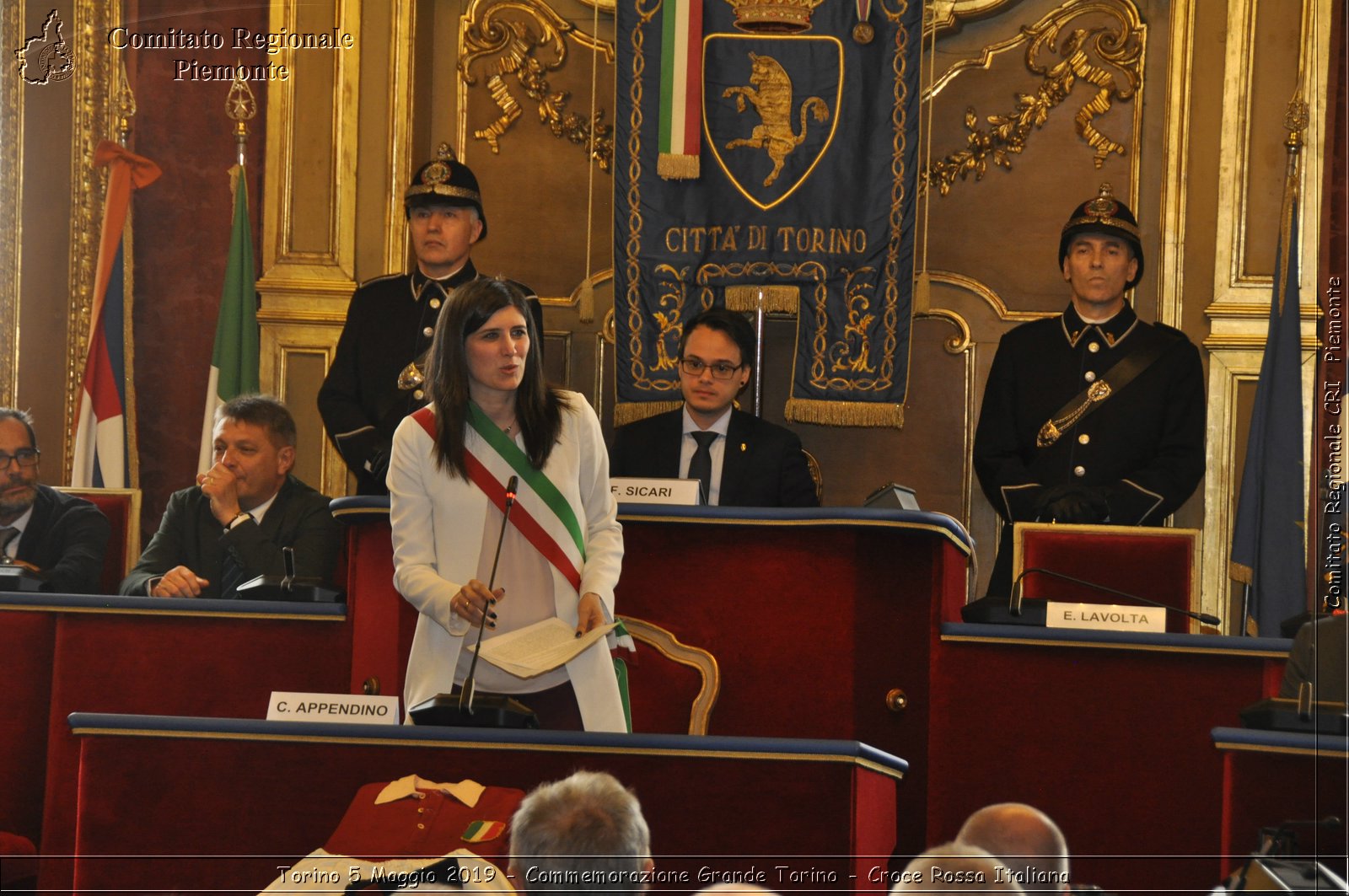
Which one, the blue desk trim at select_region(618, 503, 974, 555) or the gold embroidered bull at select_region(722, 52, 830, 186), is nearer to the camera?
the blue desk trim at select_region(618, 503, 974, 555)

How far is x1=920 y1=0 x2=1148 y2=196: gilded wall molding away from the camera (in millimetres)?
6891

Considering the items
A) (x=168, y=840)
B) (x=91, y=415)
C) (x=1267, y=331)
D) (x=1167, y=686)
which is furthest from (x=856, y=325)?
(x=168, y=840)

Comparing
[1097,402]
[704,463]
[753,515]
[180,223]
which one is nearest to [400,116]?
[180,223]

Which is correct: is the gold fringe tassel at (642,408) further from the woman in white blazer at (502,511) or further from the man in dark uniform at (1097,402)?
the woman in white blazer at (502,511)

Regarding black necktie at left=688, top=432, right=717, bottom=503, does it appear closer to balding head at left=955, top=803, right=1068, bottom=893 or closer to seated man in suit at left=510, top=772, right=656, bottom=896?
balding head at left=955, top=803, right=1068, bottom=893

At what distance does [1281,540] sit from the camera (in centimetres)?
596

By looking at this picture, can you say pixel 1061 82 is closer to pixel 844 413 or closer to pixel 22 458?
pixel 844 413

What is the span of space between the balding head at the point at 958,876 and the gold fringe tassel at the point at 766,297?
4.41 metres

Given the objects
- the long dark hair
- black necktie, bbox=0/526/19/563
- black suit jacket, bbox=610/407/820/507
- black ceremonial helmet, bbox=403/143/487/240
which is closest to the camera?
the long dark hair

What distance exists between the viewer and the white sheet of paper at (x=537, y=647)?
3.84 meters

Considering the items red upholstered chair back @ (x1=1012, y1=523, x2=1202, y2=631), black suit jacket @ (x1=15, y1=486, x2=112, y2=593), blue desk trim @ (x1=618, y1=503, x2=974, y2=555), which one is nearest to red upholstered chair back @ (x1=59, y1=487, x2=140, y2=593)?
black suit jacket @ (x1=15, y1=486, x2=112, y2=593)

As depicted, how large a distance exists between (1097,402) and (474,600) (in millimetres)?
2681

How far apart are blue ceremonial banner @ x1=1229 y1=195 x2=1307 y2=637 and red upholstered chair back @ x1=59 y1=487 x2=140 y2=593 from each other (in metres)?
3.52

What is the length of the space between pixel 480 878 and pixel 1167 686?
1956 millimetres
